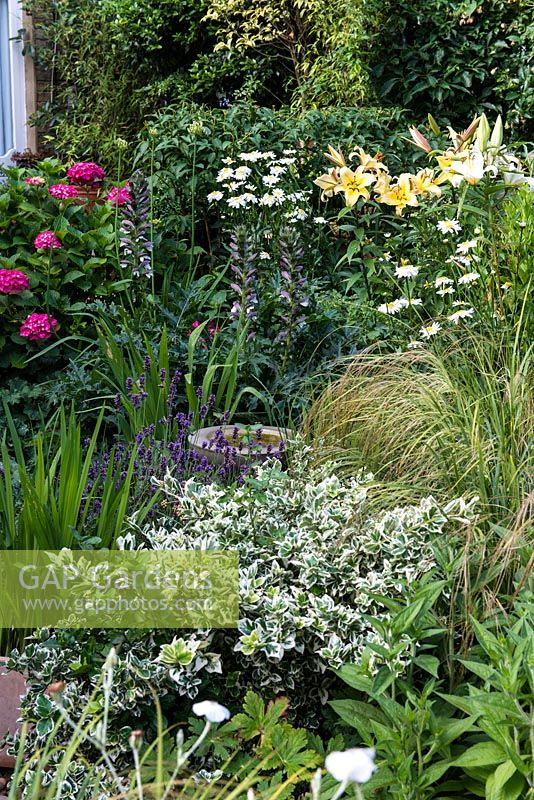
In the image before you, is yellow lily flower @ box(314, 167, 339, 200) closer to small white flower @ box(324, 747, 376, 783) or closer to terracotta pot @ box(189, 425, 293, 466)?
terracotta pot @ box(189, 425, 293, 466)

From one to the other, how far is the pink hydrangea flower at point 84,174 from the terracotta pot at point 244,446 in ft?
6.21

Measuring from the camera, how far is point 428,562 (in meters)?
1.94

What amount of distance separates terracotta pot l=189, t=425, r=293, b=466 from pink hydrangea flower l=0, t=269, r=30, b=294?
128 cm

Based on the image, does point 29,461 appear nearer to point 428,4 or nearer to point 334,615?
point 334,615

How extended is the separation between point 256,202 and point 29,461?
6.34ft

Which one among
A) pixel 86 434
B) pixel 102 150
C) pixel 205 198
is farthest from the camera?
pixel 102 150

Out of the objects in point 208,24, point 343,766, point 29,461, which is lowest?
point 29,461

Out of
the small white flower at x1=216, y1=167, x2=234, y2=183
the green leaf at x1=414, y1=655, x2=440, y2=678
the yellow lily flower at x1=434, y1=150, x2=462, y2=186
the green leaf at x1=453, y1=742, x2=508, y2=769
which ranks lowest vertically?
the green leaf at x1=453, y1=742, x2=508, y2=769

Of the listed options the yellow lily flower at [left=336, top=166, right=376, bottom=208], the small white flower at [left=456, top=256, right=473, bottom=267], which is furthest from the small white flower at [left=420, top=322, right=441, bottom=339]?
the yellow lily flower at [left=336, top=166, right=376, bottom=208]

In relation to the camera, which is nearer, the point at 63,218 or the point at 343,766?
the point at 343,766

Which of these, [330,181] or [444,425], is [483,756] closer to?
[444,425]

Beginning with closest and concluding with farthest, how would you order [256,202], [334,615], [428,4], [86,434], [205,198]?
[334,615], [86,434], [256,202], [205,198], [428,4]

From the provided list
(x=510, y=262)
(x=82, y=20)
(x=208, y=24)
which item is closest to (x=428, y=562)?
(x=510, y=262)

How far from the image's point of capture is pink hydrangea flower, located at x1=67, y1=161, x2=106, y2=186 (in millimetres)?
4273
